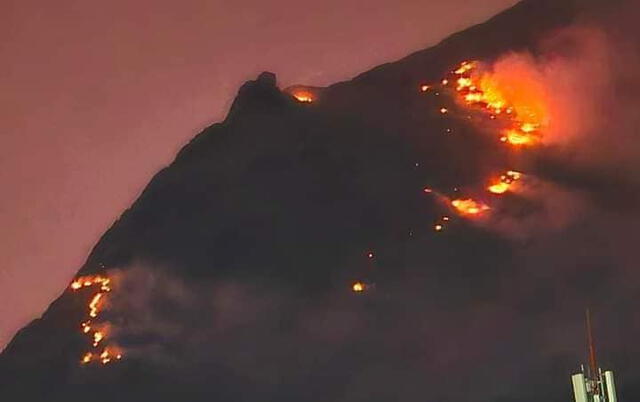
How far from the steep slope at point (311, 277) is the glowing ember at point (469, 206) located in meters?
0.03

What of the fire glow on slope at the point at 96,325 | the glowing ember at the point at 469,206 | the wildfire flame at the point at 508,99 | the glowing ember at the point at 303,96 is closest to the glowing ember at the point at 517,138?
the wildfire flame at the point at 508,99

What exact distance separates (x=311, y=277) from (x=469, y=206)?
1.04 feet

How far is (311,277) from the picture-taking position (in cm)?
201

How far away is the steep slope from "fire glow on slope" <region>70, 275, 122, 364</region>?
0.04 feet

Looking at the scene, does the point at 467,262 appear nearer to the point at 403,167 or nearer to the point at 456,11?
the point at 403,167

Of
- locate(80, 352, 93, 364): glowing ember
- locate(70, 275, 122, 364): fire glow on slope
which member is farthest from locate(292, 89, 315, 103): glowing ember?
locate(80, 352, 93, 364): glowing ember

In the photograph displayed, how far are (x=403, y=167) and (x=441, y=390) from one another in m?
0.41

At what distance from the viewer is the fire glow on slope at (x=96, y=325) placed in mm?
1929

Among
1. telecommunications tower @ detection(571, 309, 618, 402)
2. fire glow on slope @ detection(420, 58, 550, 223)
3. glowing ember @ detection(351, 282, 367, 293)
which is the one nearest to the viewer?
telecommunications tower @ detection(571, 309, 618, 402)

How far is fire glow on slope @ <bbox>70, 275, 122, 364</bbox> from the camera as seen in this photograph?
75.9 inches

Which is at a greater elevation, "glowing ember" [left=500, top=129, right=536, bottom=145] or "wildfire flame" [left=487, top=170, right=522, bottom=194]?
"glowing ember" [left=500, top=129, right=536, bottom=145]

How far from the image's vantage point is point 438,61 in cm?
214

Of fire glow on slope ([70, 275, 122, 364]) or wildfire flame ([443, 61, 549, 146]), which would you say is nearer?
fire glow on slope ([70, 275, 122, 364])

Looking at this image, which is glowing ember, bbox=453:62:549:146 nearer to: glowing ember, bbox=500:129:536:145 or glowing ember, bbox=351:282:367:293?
glowing ember, bbox=500:129:536:145
